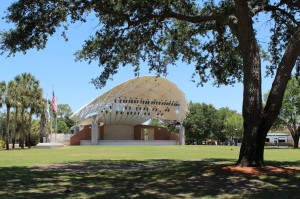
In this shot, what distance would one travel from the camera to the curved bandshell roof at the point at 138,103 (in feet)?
254

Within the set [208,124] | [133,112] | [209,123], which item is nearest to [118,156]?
[133,112]

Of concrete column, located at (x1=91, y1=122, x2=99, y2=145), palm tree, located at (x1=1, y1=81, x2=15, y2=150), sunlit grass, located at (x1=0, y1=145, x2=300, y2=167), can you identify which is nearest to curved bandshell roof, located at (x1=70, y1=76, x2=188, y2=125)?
concrete column, located at (x1=91, y1=122, x2=99, y2=145)

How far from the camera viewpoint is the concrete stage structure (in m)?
77.9

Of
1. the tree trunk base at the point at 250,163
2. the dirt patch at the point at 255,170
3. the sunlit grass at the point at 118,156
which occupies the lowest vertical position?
the sunlit grass at the point at 118,156

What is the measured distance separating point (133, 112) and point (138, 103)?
3.47 m

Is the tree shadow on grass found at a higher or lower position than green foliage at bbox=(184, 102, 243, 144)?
lower

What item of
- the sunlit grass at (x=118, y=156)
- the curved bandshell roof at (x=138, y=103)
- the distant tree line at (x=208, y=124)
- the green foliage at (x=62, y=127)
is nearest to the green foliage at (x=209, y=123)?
the distant tree line at (x=208, y=124)

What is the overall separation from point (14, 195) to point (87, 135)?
77.8m

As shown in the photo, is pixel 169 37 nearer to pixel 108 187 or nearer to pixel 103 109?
pixel 108 187

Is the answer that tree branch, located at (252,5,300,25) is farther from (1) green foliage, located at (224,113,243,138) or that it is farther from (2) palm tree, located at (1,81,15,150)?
(1) green foliage, located at (224,113,243,138)

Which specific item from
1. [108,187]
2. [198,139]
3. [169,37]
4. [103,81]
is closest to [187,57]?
[169,37]

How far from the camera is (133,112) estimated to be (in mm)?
84938

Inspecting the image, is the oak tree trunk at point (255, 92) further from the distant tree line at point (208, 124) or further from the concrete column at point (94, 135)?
the distant tree line at point (208, 124)

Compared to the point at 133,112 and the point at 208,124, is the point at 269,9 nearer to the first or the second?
the point at 133,112
